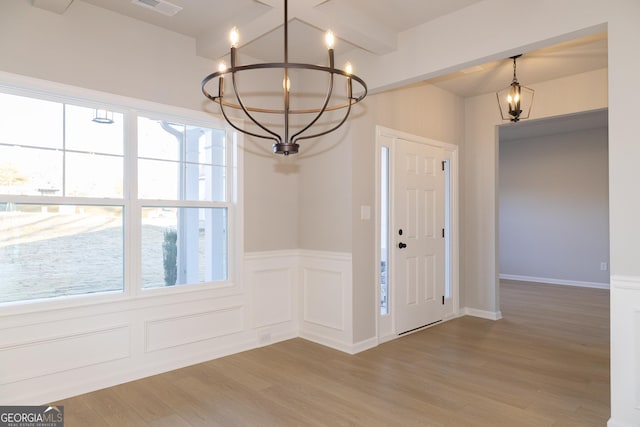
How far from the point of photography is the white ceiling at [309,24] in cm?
279

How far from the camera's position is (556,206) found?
24.6 feet

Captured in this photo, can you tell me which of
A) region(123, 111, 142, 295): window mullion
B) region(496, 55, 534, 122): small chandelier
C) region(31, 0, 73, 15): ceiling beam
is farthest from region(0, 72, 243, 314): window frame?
region(496, 55, 534, 122): small chandelier

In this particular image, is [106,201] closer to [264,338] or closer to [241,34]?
[241,34]

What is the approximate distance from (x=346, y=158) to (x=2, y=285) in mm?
2780

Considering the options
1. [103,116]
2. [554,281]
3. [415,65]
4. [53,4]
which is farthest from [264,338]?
[554,281]

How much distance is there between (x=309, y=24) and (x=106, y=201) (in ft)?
6.52

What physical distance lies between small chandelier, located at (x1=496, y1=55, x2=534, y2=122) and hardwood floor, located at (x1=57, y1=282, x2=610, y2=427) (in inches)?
90.6

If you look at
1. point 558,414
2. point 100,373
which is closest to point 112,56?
point 100,373

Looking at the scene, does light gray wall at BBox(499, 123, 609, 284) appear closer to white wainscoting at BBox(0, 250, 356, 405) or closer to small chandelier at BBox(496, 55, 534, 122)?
small chandelier at BBox(496, 55, 534, 122)

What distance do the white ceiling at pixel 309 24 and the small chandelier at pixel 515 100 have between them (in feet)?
0.95

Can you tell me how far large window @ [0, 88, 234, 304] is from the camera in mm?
2715

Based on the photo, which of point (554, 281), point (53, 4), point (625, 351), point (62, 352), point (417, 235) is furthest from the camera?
point (554, 281)

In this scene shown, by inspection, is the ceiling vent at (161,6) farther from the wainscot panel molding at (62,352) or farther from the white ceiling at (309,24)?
Answer: the wainscot panel molding at (62,352)

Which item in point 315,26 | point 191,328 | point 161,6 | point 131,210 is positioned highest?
point 161,6
